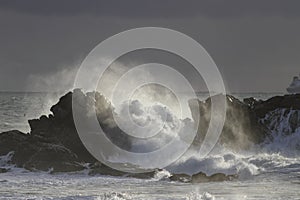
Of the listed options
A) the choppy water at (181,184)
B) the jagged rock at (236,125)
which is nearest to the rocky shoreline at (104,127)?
the jagged rock at (236,125)

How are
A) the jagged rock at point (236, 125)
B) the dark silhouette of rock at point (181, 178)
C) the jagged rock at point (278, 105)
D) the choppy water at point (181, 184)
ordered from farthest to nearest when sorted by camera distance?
the jagged rock at point (278, 105), the jagged rock at point (236, 125), the dark silhouette of rock at point (181, 178), the choppy water at point (181, 184)

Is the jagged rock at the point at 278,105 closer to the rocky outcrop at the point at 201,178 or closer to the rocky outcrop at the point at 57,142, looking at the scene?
the rocky outcrop at the point at 57,142

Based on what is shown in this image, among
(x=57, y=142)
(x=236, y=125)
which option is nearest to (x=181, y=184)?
(x=57, y=142)

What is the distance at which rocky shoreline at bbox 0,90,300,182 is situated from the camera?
133ft

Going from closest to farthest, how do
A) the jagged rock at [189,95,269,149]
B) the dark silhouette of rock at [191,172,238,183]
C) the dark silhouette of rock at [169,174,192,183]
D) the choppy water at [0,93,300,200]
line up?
1. the choppy water at [0,93,300,200]
2. the dark silhouette of rock at [191,172,238,183]
3. the dark silhouette of rock at [169,174,192,183]
4. the jagged rock at [189,95,269,149]

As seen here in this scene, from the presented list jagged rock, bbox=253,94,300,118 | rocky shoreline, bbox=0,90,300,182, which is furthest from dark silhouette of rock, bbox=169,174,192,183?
jagged rock, bbox=253,94,300,118

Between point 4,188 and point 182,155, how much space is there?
1528 cm

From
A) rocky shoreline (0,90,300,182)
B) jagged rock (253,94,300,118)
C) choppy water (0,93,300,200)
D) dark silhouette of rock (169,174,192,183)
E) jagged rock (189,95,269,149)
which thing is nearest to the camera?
choppy water (0,93,300,200)

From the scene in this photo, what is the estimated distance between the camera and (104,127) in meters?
47.8

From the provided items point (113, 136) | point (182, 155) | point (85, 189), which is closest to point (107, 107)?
point (113, 136)

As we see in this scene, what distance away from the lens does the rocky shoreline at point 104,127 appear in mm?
40406

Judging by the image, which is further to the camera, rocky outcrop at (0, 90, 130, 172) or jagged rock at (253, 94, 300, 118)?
jagged rock at (253, 94, 300, 118)

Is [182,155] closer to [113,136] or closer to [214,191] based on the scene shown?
[113,136]

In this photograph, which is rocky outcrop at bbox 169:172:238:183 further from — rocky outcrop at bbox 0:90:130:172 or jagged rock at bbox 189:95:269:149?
jagged rock at bbox 189:95:269:149
